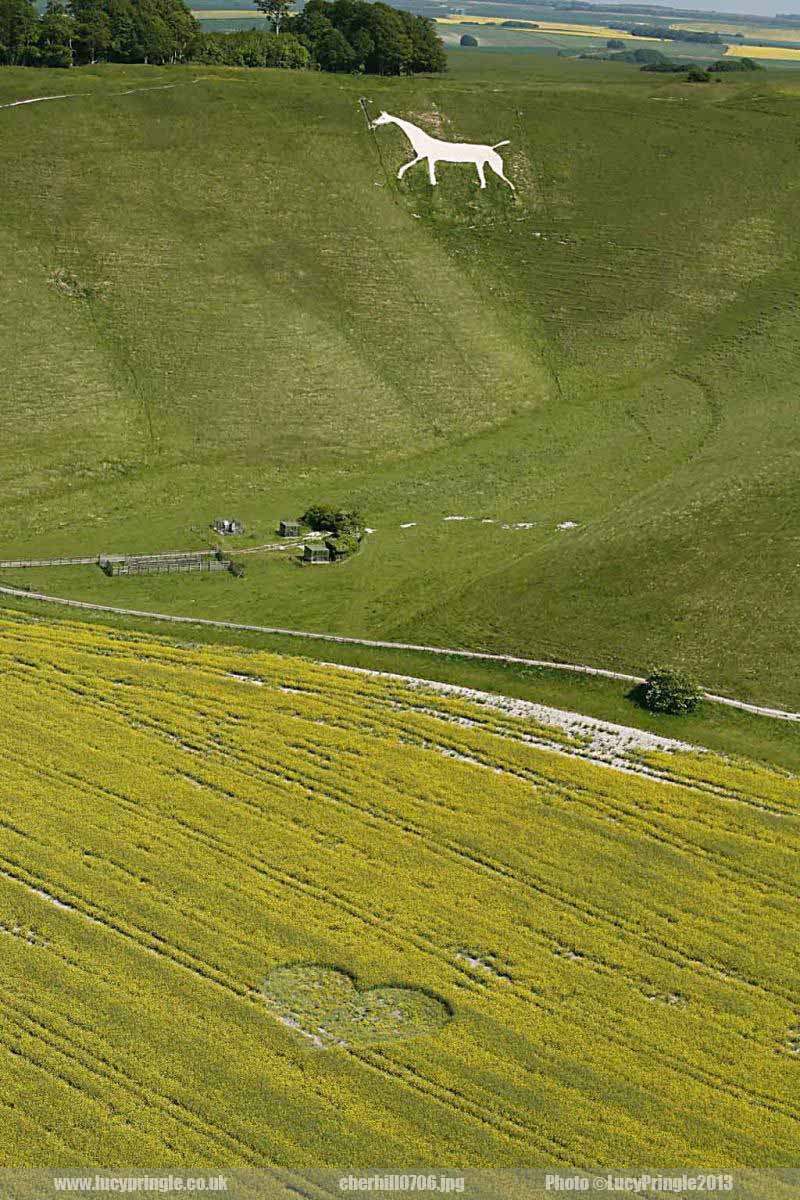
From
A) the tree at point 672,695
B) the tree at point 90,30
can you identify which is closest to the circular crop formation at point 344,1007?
the tree at point 672,695

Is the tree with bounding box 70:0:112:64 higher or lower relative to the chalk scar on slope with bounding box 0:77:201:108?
higher

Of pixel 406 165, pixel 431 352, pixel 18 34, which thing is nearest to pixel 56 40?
pixel 18 34

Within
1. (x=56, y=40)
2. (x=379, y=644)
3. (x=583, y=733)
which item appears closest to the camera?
(x=583, y=733)

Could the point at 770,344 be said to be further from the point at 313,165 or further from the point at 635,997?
the point at 635,997

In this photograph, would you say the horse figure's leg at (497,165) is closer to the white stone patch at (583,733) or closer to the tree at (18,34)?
the tree at (18,34)

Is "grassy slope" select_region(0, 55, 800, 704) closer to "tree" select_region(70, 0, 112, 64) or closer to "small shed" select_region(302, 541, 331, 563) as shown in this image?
"small shed" select_region(302, 541, 331, 563)
